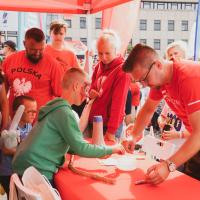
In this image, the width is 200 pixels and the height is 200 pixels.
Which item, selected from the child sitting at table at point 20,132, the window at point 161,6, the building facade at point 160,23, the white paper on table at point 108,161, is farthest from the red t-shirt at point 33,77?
the window at point 161,6

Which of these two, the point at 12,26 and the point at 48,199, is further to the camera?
the point at 12,26

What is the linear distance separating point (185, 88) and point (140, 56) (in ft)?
0.80

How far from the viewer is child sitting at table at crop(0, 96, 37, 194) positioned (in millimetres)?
2264

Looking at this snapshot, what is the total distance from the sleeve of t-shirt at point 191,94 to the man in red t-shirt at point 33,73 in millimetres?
1551

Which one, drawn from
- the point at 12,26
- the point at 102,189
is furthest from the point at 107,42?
the point at 12,26

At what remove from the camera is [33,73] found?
2949mm

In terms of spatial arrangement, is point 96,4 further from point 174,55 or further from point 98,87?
point 98,87

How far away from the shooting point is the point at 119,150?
1.90m

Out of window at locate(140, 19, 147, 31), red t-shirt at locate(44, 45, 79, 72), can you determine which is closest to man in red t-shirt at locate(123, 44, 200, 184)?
red t-shirt at locate(44, 45, 79, 72)

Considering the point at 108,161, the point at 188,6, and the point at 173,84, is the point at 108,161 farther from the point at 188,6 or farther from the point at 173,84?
the point at 188,6

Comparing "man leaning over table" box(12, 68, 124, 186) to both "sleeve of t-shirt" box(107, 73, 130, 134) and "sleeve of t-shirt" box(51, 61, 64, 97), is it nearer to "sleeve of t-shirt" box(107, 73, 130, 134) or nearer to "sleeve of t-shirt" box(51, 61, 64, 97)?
"sleeve of t-shirt" box(107, 73, 130, 134)

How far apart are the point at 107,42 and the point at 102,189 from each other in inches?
52.1

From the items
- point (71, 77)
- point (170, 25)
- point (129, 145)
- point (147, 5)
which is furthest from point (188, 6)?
point (71, 77)

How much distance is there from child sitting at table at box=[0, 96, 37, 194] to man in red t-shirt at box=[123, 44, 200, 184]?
39.3 inches
